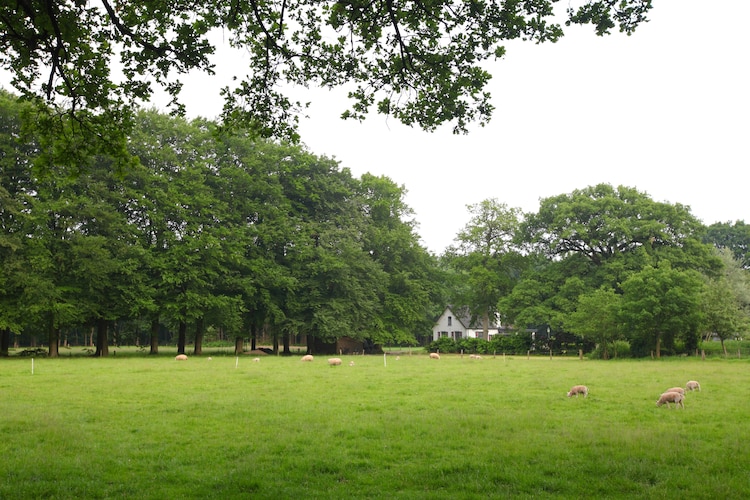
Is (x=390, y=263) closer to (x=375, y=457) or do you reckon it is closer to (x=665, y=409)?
(x=665, y=409)

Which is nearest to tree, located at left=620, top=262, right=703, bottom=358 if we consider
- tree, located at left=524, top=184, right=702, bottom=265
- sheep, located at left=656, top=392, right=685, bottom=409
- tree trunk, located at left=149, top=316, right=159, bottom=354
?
tree, located at left=524, top=184, right=702, bottom=265

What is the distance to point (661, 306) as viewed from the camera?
128 feet

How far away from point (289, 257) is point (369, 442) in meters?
37.4

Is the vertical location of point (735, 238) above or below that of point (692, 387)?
above

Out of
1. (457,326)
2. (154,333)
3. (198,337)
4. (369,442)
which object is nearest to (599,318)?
(198,337)

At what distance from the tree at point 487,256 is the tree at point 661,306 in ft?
63.6

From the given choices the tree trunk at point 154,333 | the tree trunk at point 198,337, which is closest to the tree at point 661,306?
the tree trunk at point 198,337

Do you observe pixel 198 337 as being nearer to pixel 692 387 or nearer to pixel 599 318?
pixel 599 318

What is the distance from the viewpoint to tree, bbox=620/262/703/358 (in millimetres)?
38656

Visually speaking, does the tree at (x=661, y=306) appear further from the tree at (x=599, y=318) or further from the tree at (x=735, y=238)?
the tree at (x=735, y=238)

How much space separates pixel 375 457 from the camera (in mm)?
9820

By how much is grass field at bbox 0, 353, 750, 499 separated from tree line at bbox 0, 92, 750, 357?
1994 cm

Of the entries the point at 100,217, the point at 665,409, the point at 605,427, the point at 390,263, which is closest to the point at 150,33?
the point at 605,427

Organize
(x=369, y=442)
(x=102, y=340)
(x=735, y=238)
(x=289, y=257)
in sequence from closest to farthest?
(x=369, y=442), (x=102, y=340), (x=289, y=257), (x=735, y=238)
